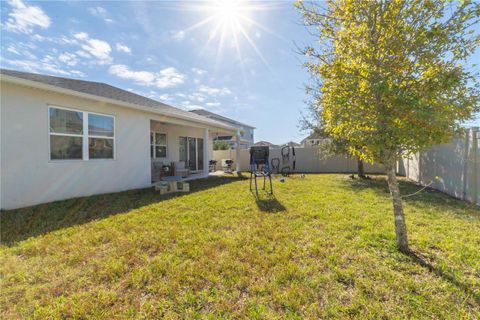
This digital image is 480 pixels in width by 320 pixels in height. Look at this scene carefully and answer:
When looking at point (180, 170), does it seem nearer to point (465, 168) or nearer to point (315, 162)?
point (315, 162)

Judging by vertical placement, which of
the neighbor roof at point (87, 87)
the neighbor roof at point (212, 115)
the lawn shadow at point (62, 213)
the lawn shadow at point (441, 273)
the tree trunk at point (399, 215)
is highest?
the neighbor roof at point (212, 115)

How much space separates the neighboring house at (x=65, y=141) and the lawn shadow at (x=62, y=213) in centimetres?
47

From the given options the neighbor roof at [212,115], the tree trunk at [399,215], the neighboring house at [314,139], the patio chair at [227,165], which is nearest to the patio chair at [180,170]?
the patio chair at [227,165]

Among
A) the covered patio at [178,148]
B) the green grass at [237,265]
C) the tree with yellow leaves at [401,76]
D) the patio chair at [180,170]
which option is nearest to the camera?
the green grass at [237,265]

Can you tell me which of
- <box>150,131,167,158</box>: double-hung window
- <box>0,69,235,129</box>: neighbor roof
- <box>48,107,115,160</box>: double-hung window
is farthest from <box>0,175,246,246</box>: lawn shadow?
<box>150,131,167,158</box>: double-hung window

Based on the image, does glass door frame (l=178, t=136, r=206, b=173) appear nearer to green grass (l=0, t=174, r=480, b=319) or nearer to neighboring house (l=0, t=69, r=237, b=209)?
neighboring house (l=0, t=69, r=237, b=209)

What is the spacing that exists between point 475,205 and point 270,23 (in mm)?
7178

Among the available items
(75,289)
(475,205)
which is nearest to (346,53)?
(75,289)

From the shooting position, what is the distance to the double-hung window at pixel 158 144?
34.6ft

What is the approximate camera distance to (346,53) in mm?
2932

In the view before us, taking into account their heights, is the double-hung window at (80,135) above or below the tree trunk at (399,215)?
above

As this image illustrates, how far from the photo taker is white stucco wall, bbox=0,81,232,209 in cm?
471

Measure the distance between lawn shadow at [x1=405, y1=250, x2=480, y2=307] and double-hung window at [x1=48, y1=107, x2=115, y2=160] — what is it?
763 cm

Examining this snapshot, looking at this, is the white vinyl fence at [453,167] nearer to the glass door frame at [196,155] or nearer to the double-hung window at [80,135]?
the double-hung window at [80,135]
